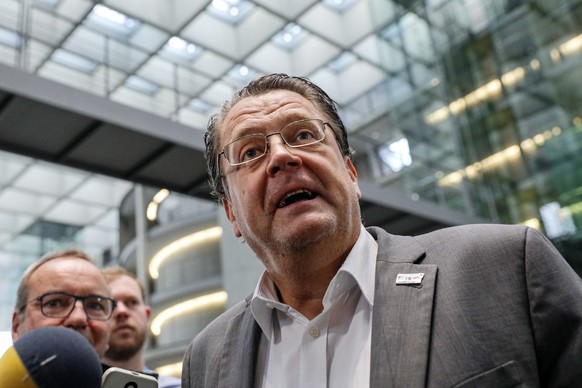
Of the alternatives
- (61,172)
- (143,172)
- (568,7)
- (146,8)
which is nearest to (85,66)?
(146,8)

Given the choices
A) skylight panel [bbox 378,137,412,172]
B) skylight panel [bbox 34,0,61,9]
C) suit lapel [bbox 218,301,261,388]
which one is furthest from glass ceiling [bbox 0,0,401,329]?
suit lapel [bbox 218,301,261,388]

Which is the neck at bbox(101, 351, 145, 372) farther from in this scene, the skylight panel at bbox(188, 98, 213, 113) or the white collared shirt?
the skylight panel at bbox(188, 98, 213, 113)

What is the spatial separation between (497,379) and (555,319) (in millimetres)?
229

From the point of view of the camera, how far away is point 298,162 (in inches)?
80.6

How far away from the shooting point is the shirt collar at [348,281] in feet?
6.36

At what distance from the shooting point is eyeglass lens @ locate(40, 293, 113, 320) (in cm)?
270

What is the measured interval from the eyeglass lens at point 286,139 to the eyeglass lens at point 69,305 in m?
1.14

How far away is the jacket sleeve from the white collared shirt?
19.7 inches

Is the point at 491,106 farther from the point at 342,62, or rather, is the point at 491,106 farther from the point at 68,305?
the point at 68,305

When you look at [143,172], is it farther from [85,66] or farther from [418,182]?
[85,66]

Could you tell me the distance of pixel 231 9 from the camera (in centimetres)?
1353

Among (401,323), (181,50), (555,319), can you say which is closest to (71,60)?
(181,50)

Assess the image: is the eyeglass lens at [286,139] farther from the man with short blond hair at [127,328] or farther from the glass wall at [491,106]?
the glass wall at [491,106]

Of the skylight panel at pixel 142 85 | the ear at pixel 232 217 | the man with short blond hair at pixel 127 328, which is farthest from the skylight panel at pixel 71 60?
the ear at pixel 232 217
